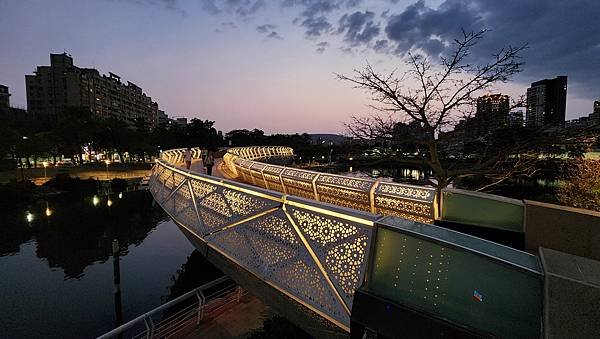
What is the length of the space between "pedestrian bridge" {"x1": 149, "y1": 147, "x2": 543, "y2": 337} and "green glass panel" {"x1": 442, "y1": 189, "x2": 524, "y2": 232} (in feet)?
0.08

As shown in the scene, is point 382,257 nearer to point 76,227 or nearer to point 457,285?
point 457,285

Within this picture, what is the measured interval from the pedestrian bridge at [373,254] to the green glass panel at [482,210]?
0.02 m

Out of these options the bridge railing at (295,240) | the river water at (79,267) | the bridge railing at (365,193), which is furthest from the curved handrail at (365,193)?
the river water at (79,267)

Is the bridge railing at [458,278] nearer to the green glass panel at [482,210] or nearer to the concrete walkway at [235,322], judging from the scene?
the green glass panel at [482,210]

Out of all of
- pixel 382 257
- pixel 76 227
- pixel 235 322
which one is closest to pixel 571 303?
pixel 382 257

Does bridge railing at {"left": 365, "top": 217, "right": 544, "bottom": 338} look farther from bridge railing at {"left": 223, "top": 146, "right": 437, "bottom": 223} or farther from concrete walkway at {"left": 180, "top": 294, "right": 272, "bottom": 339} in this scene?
concrete walkway at {"left": 180, "top": 294, "right": 272, "bottom": 339}

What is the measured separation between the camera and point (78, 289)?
15.9 meters

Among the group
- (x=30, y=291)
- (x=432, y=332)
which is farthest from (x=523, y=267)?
(x=30, y=291)

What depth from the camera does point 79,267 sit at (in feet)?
61.9

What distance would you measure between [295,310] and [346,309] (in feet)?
5.72

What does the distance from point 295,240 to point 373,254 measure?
1487 millimetres

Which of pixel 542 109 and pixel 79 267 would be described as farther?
pixel 79 267

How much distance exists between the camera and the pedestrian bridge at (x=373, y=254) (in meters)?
2.70

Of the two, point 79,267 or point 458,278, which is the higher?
point 458,278
